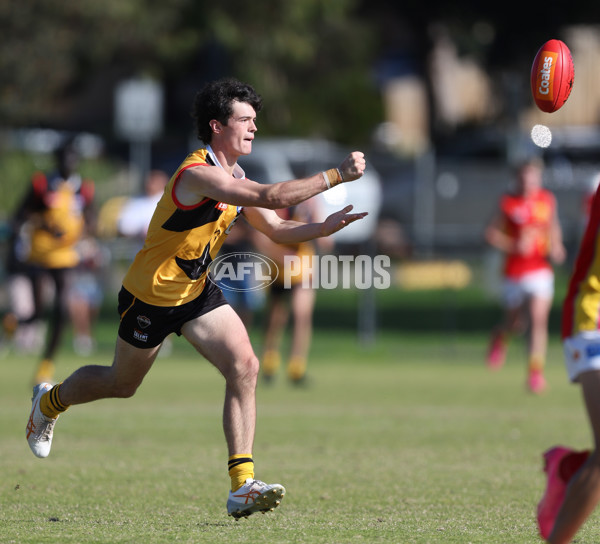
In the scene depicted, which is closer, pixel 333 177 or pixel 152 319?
pixel 333 177

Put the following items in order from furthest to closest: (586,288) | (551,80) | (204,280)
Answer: (204,280) → (551,80) → (586,288)

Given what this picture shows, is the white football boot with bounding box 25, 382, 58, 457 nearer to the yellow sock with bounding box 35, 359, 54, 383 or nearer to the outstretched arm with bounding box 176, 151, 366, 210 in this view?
the outstretched arm with bounding box 176, 151, 366, 210

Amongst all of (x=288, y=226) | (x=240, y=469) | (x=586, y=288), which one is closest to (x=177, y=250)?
(x=288, y=226)

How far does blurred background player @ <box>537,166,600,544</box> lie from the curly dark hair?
93.4 inches

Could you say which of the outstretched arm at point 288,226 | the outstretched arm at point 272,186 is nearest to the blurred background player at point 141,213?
the outstretched arm at point 288,226

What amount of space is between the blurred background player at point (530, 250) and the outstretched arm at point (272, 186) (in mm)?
8349

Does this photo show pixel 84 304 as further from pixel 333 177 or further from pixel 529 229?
pixel 333 177

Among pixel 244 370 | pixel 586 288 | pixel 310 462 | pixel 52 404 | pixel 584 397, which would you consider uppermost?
pixel 586 288

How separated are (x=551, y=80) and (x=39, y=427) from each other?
145 inches

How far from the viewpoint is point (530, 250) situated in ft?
48.0

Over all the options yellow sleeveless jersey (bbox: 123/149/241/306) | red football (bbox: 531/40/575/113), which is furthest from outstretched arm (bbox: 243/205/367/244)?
red football (bbox: 531/40/575/113)

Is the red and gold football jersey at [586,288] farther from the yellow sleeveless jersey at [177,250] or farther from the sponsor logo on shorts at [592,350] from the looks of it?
the yellow sleeveless jersey at [177,250]

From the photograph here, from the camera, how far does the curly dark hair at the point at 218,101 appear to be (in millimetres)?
6902

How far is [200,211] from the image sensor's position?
6766 millimetres
